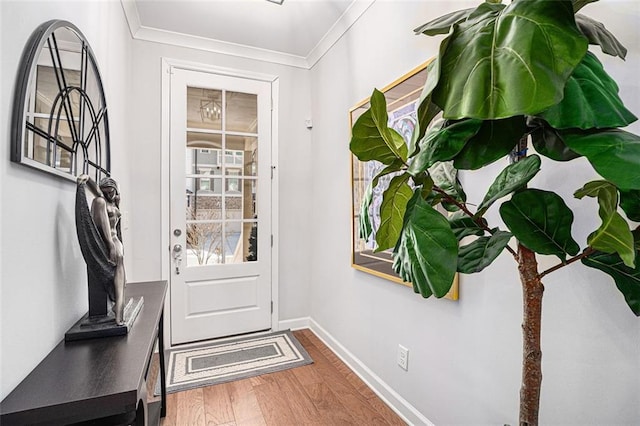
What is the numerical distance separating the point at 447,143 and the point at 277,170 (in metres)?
2.50

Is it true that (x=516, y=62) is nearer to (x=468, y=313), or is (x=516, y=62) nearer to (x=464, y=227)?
(x=464, y=227)

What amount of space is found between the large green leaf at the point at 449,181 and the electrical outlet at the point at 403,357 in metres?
1.23

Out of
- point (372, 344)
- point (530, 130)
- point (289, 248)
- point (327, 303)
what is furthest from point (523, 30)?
point (289, 248)

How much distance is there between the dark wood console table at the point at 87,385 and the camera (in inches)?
29.3

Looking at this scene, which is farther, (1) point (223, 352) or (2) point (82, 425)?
(1) point (223, 352)

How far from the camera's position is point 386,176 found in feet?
6.29

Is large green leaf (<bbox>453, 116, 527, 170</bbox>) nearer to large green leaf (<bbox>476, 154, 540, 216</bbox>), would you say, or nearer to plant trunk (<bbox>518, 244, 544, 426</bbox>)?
large green leaf (<bbox>476, 154, 540, 216</bbox>)

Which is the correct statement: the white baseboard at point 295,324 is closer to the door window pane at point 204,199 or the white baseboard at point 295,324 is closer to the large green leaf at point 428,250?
the door window pane at point 204,199

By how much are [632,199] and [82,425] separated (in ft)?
4.84

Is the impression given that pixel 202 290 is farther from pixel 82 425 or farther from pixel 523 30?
pixel 523 30

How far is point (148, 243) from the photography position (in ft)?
8.73

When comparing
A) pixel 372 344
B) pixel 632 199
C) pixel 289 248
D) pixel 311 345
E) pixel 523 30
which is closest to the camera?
pixel 523 30

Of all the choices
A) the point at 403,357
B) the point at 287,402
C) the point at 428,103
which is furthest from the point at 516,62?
the point at 287,402

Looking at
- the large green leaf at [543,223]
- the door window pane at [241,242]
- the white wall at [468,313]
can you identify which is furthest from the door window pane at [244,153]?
the large green leaf at [543,223]
